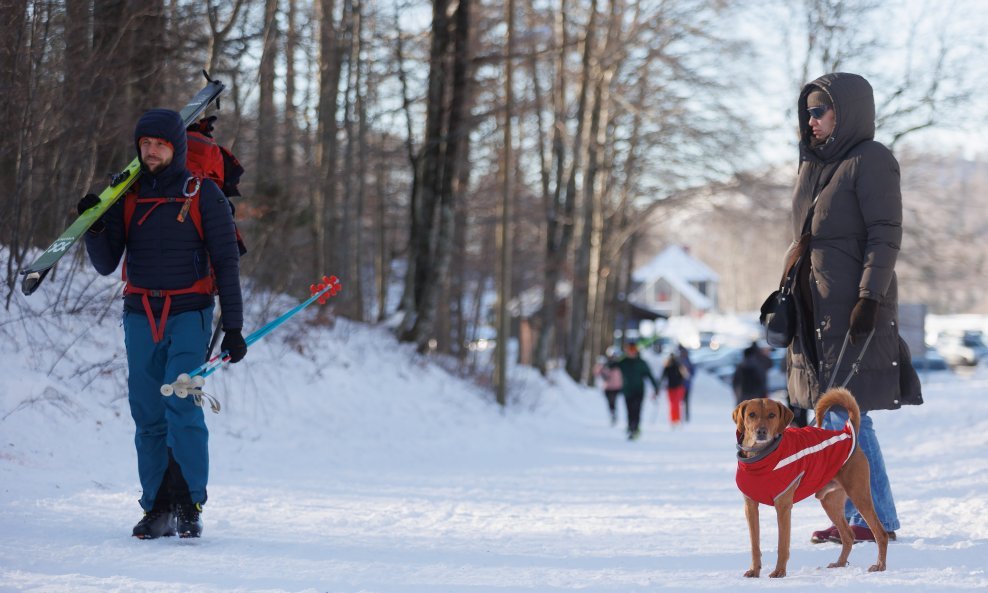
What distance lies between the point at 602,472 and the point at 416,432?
2.88 metres

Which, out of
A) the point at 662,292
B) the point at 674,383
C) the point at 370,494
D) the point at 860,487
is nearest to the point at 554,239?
the point at 674,383

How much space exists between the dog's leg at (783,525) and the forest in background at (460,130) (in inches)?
261

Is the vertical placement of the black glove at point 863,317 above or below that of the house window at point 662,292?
below

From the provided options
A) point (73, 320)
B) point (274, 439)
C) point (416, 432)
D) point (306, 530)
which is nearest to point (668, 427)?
point (416, 432)

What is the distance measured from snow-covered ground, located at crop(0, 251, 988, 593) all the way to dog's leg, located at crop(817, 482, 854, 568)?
79mm

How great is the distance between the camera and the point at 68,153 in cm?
1049

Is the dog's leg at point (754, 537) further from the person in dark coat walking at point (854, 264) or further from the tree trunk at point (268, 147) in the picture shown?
the tree trunk at point (268, 147)

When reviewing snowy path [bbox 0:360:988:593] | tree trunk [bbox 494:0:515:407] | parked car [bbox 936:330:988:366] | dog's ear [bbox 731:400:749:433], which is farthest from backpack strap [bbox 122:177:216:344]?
parked car [bbox 936:330:988:366]

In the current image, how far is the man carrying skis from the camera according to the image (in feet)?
19.5

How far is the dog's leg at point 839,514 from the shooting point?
5496mm

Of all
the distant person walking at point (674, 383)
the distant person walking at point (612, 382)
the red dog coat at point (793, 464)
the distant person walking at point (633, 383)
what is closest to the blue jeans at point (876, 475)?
the red dog coat at point (793, 464)

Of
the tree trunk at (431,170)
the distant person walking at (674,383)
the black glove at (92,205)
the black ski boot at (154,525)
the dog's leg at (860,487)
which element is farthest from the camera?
the distant person walking at (674,383)

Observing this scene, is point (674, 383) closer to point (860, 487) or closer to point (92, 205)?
point (860, 487)

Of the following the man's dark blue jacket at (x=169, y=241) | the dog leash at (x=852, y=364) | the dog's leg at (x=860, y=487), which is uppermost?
the man's dark blue jacket at (x=169, y=241)
